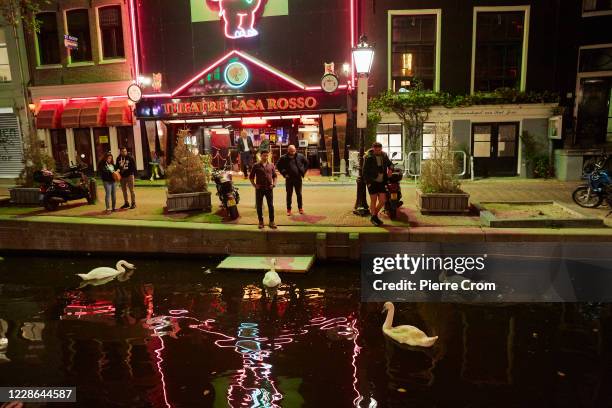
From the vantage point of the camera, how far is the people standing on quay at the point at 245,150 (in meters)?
17.6

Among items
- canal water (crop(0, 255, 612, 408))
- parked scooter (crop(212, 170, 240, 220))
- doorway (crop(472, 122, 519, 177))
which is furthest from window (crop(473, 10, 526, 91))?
canal water (crop(0, 255, 612, 408))

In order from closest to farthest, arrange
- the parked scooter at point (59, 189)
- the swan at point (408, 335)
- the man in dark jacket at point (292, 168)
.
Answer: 1. the swan at point (408, 335)
2. the man in dark jacket at point (292, 168)
3. the parked scooter at point (59, 189)

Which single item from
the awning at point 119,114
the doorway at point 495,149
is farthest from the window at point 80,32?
the doorway at point 495,149

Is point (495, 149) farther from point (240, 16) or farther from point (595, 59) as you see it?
point (240, 16)

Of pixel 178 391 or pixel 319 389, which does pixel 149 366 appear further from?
pixel 319 389

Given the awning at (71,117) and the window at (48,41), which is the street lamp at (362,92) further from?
the window at (48,41)

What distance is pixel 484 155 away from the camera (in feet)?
56.9

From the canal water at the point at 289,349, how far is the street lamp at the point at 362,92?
9.33 feet

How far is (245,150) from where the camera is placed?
1769 centimetres

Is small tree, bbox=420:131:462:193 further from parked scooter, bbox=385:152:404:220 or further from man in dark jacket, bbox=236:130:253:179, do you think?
man in dark jacket, bbox=236:130:253:179

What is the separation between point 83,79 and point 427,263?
1706 centimetres

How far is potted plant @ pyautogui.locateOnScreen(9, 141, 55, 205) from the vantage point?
13.3 metres

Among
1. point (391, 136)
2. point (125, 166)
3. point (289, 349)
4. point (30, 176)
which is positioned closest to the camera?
point (289, 349)

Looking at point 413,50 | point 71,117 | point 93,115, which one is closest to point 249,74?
point 413,50
